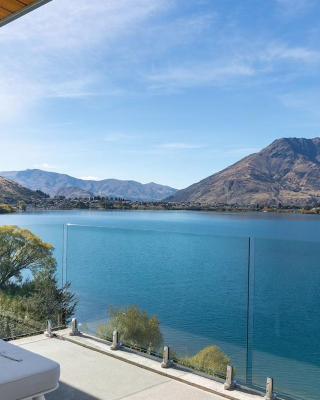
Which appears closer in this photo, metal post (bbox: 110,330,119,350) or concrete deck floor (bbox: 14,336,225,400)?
concrete deck floor (bbox: 14,336,225,400)

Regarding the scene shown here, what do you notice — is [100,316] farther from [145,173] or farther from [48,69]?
[145,173]

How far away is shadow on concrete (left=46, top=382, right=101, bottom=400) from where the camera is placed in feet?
10.7

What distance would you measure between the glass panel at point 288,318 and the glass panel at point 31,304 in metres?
2.20

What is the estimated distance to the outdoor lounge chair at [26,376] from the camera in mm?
1880

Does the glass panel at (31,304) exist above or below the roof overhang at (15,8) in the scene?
below

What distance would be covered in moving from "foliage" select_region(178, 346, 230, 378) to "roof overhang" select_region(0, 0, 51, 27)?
2.64 meters

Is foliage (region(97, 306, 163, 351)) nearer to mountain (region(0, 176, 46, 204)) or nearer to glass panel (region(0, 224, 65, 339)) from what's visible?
glass panel (region(0, 224, 65, 339))

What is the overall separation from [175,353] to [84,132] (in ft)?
56.9

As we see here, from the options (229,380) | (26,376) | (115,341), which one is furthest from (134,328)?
(26,376)

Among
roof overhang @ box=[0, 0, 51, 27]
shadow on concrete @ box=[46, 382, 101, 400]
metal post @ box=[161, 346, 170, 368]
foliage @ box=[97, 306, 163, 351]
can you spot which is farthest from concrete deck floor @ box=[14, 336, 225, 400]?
roof overhang @ box=[0, 0, 51, 27]

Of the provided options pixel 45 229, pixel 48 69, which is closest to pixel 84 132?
pixel 48 69

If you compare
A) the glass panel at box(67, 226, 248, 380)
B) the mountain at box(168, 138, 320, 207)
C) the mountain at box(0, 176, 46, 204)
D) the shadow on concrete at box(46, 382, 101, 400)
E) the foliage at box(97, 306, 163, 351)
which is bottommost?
the shadow on concrete at box(46, 382, 101, 400)

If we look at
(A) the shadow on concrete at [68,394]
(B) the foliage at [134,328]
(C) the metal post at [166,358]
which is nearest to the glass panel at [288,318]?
(C) the metal post at [166,358]

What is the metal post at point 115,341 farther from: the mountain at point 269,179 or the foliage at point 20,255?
the mountain at point 269,179
